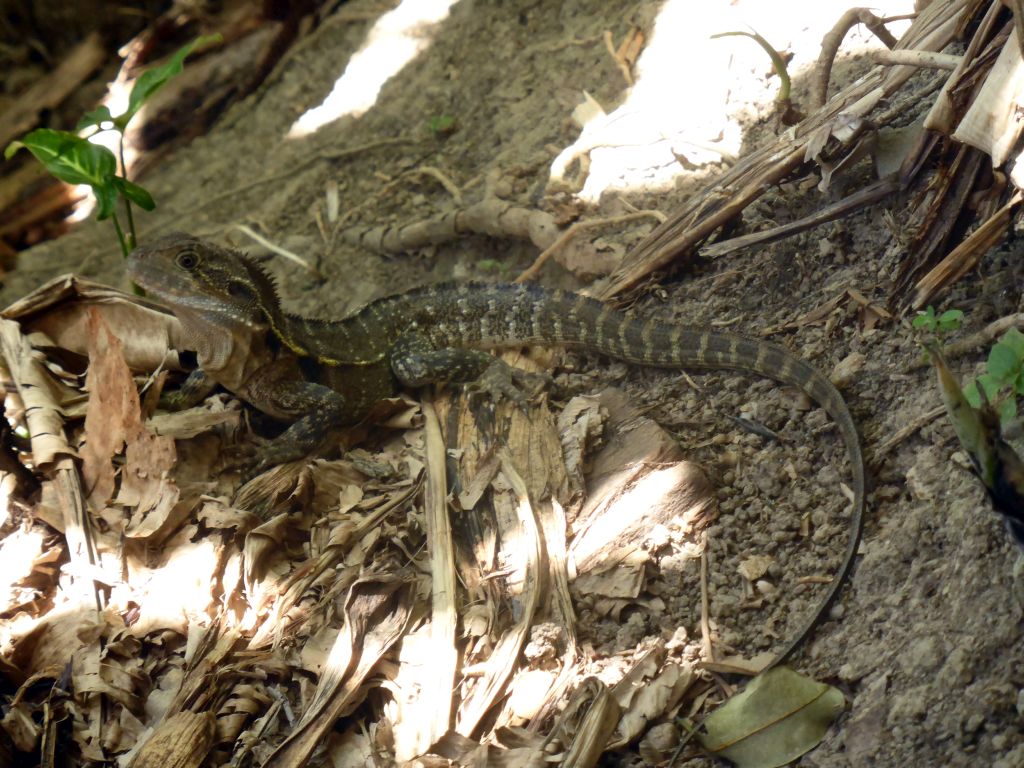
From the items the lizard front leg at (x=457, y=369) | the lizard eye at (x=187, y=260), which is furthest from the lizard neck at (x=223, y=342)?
the lizard front leg at (x=457, y=369)

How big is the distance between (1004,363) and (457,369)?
2806 millimetres

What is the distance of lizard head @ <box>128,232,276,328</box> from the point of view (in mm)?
4535

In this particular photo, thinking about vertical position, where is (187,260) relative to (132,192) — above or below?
below

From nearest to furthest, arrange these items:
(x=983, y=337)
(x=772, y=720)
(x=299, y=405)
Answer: (x=772, y=720) → (x=983, y=337) → (x=299, y=405)

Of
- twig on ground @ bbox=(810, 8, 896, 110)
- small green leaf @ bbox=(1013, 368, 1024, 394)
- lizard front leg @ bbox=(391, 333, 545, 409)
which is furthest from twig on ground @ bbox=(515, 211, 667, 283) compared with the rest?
small green leaf @ bbox=(1013, 368, 1024, 394)

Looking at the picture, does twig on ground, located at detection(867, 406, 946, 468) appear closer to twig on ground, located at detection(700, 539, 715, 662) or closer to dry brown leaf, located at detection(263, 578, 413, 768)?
twig on ground, located at detection(700, 539, 715, 662)

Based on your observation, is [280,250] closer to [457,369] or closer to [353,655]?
[457,369]

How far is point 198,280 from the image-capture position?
459 centimetres

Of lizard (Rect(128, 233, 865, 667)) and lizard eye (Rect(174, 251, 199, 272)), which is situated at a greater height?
lizard eye (Rect(174, 251, 199, 272))

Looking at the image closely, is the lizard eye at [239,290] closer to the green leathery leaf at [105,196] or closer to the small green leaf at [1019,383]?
the green leathery leaf at [105,196]

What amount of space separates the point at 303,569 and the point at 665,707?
1774 millimetres

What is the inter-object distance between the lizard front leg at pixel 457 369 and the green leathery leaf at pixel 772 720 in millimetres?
2143

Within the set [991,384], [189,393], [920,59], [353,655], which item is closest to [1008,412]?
[991,384]

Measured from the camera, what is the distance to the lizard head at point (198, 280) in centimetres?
454
